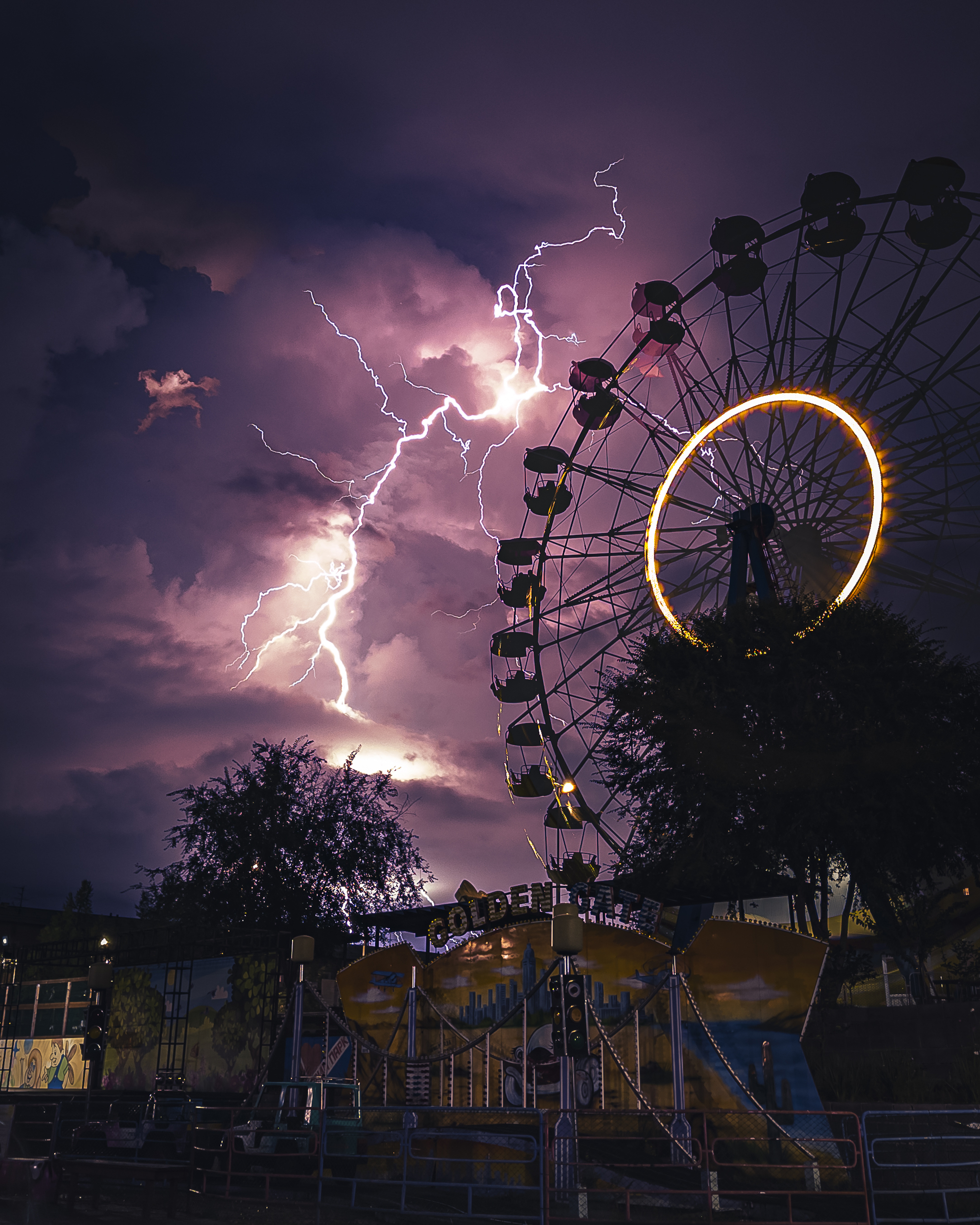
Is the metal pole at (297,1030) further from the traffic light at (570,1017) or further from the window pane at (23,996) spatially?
the window pane at (23,996)

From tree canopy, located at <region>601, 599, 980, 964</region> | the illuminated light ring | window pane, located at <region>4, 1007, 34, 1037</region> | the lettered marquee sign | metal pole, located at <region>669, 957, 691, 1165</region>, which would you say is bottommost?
metal pole, located at <region>669, 957, 691, 1165</region>

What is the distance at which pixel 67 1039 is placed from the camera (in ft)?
96.3

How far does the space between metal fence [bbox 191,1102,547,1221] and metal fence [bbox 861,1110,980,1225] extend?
4774mm

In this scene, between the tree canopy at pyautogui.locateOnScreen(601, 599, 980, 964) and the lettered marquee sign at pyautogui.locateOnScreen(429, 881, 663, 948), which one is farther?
the tree canopy at pyautogui.locateOnScreen(601, 599, 980, 964)

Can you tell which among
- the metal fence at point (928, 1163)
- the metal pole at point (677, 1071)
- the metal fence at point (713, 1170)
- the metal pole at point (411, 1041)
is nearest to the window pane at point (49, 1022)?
the metal pole at point (411, 1041)

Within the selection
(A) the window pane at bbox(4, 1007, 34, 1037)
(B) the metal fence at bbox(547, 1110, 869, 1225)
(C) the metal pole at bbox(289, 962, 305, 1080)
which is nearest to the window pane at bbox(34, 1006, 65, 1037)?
(A) the window pane at bbox(4, 1007, 34, 1037)

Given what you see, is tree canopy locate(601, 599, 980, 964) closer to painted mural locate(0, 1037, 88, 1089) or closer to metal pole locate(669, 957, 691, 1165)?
metal pole locate(669, 957, 691, 1165)

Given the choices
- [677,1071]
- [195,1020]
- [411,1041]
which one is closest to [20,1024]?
[195,1020]

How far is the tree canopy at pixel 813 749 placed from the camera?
2100 centimetres

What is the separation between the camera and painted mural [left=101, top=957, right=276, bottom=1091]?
23000mm

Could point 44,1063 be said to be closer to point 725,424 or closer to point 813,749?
point 813,749

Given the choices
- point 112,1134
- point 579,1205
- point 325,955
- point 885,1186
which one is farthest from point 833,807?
point 325,955

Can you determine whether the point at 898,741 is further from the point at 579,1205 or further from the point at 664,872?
the point at 579,1205

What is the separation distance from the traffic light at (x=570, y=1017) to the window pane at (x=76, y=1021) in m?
21.1
